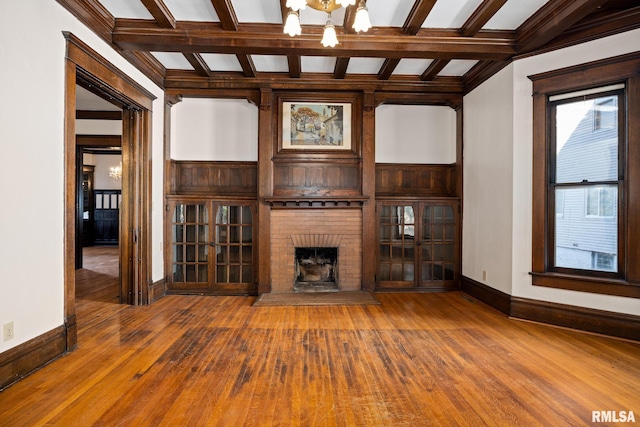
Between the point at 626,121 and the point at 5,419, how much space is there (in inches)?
218

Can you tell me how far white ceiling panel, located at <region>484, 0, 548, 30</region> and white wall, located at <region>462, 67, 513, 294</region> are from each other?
58 centimetres

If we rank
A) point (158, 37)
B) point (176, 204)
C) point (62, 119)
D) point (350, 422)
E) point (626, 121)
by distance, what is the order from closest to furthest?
point (350, 422)
point (62, 119)
point (626, 121)
point (158, 37)
point (176, 204)

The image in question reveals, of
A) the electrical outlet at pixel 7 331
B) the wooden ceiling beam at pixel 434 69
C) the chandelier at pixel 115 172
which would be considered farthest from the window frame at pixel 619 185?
the chandelier at pixel 115 172

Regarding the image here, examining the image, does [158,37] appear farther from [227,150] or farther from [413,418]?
[413,418]

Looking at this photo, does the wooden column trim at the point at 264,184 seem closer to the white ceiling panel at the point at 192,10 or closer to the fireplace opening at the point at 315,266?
the fireplace opening at the point at 315,266

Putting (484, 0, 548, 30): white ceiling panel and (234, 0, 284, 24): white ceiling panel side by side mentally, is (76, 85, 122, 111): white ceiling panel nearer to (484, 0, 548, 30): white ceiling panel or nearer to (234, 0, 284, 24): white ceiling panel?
(234, 0, 284, 24): white ceiling panel

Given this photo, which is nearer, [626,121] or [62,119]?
[62,119]

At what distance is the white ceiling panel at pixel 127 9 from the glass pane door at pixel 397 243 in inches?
155

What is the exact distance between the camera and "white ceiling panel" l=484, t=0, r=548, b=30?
3.10 meters

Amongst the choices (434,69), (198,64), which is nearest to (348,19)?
(434,69)

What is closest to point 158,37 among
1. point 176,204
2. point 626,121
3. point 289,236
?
point 176,204

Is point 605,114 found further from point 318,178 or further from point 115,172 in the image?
point 115,172

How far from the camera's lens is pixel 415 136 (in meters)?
5.38

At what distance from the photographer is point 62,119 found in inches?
113
